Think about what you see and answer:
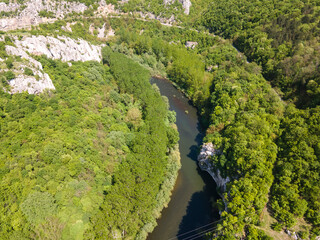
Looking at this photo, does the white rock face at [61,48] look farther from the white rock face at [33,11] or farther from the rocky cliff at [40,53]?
the white rock face at [33,11]

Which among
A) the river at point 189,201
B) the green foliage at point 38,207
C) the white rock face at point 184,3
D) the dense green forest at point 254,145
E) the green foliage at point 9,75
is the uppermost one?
the white rock face at point 184,3

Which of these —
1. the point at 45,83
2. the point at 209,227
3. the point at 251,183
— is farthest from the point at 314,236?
the point at 45,83

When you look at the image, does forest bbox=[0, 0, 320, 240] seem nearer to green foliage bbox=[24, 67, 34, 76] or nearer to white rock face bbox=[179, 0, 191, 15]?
green foliage bbox=[24, 67, 34, 76]

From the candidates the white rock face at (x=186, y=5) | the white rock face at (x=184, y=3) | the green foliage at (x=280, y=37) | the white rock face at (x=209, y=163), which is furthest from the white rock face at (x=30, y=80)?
the white rock face at (x=186, y=5)

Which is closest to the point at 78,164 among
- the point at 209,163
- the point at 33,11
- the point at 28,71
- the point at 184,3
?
the point at 28,71

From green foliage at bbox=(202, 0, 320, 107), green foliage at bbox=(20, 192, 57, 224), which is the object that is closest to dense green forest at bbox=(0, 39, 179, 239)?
green foliage at bbox=(20, 192, 57, 224)

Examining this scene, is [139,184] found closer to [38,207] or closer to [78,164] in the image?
[78,164]
